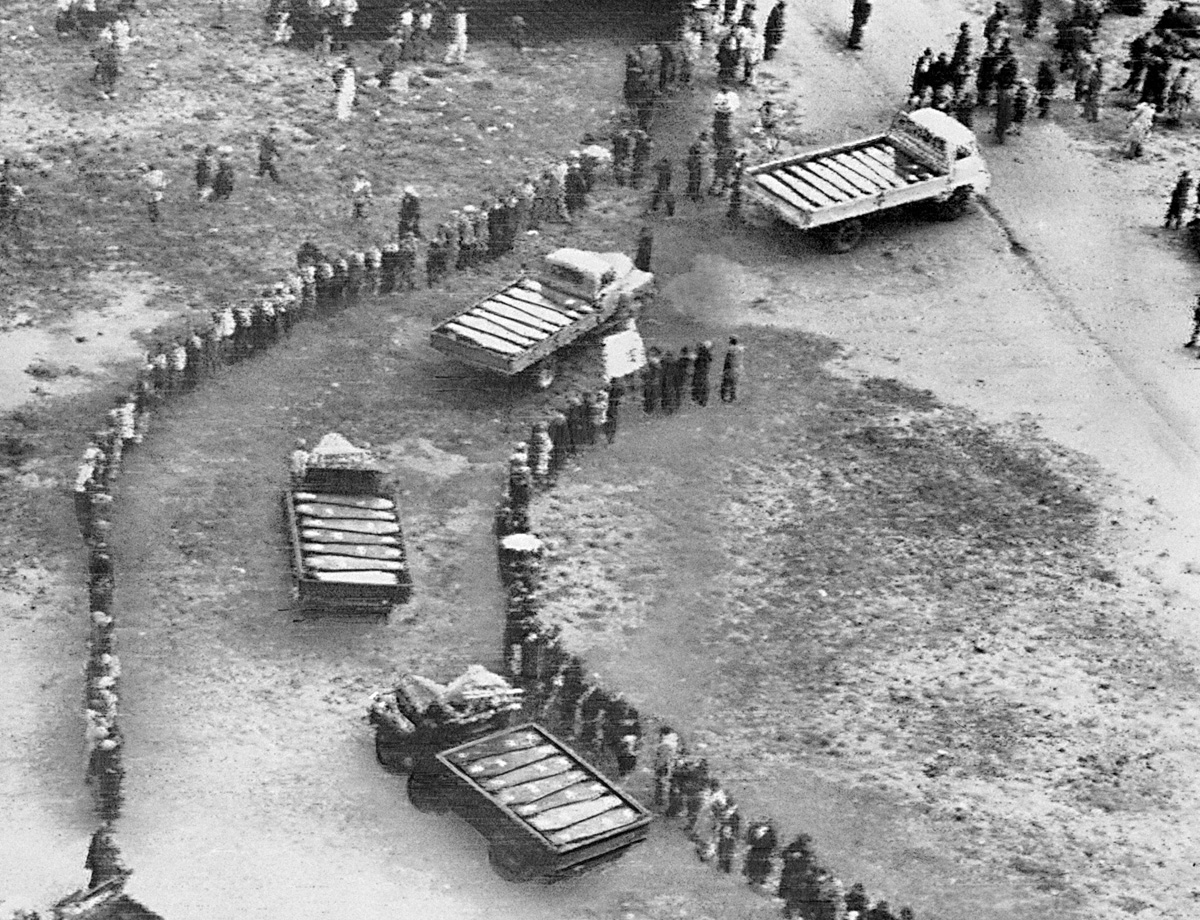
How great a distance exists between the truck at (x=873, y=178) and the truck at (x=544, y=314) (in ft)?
8.71

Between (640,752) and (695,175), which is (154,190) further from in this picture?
(640,752)

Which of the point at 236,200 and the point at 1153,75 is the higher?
the point at 1153,75

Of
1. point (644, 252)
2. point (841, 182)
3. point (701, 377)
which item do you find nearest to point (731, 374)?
point (701, 377)

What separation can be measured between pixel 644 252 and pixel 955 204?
16.7 ft

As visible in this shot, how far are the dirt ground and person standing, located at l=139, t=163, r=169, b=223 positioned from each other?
35 cm

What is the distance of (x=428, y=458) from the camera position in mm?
33750

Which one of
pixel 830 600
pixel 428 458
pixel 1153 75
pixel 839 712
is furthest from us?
pixel 1153 75

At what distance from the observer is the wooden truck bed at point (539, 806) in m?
26.0

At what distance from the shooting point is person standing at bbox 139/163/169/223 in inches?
1519

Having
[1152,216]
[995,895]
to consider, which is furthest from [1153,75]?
[995,895]

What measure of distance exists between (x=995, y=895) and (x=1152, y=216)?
1631cm

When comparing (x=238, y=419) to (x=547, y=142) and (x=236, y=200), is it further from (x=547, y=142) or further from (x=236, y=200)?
(x=547, y=142)

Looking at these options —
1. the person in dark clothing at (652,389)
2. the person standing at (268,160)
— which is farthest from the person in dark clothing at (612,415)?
the person standing at (268,160)

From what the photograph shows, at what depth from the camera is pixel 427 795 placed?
27344mm
